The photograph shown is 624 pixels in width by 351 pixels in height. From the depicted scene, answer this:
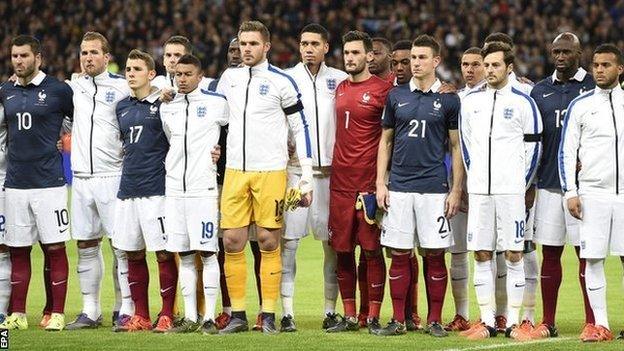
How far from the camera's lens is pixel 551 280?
1024 cm

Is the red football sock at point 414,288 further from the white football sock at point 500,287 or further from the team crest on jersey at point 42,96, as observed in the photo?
the team crest on jersey at point 42,96

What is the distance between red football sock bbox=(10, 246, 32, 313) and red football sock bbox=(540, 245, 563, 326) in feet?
13.7

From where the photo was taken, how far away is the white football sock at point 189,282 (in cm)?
1030

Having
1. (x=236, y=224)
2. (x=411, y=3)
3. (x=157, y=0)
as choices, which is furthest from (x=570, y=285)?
(x=157, y=0)

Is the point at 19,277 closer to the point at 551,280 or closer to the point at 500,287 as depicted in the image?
the point at 500,287

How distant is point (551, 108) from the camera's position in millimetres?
10164

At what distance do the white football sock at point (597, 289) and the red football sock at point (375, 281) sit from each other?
1.65 metres

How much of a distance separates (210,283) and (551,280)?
267cm

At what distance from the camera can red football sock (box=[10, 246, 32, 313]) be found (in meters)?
10.7

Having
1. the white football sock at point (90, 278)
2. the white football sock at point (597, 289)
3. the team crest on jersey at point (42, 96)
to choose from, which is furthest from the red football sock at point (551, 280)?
the team crest on jersey at point (42, 96)

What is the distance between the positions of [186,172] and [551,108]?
2.88m

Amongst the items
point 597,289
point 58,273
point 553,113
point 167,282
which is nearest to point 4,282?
point 58,273

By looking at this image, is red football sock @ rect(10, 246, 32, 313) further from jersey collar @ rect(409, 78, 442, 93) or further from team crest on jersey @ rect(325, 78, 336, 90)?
jersey collar @ rect(409, 78, 442, 93)

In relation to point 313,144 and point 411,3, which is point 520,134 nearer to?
point 313,144
